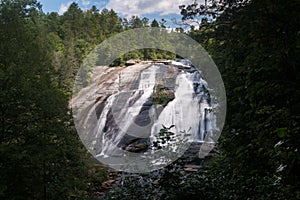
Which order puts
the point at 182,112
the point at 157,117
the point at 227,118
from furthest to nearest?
the point at 157,117
the point at 182,112
the point at 227,118

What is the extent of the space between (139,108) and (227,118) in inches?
482

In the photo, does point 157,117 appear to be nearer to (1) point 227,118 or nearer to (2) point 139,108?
(2) point 139,108

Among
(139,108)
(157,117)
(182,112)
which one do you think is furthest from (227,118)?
(139,108)

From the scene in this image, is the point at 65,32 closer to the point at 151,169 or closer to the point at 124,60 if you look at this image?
the point at 124,60

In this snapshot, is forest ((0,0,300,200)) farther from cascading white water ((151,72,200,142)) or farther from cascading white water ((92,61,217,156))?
cascading white water ((151,72,200,142))

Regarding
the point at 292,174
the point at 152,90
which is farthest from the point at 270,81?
the point at 152,90

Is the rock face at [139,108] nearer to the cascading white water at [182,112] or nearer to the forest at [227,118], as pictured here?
the cascading white water at [182,112]

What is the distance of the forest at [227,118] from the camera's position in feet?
5.98

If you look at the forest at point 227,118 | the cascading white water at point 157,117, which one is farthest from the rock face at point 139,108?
the forest at point 227,118

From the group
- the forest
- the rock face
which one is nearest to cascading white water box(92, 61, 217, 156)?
the rock face

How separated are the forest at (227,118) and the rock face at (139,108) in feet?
24.3

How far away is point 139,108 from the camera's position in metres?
17.6

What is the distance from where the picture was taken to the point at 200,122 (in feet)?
50.2

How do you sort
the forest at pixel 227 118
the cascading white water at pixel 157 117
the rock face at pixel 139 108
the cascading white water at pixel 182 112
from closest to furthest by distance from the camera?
the forest at pixel 227 118
the cascading white water at pixel 157 117
the rock face at pixel 139 108
the cascading white water at pixel 182 112
